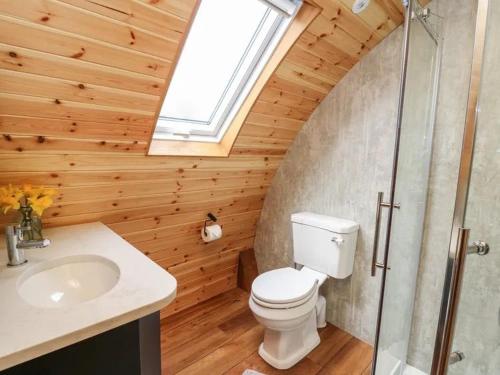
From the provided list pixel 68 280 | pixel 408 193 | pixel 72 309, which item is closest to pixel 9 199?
pixel 68 280

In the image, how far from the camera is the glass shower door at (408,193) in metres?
1.15

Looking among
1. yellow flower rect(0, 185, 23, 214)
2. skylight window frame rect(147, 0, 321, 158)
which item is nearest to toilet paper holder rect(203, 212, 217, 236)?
skylight window frame rect(147, 0, 321, 158)

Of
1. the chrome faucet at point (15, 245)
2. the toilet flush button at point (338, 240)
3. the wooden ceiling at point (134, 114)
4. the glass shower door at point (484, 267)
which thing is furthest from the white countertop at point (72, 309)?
the glass shower door at point (484, 267)

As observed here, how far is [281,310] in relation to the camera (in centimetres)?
162

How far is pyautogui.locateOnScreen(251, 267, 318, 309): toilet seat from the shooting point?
5.34 ft

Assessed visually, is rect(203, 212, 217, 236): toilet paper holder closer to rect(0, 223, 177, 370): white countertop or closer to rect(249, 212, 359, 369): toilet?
rect(249, 212, 359, 369): toilet

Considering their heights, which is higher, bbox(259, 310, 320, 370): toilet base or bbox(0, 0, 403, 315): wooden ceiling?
bbox(0, 0, 403, 315): wooden ceiling

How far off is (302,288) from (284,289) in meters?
0.11

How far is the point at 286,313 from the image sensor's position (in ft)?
5.32

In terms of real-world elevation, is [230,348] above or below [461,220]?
below

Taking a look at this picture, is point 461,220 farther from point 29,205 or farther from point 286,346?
point 29,205

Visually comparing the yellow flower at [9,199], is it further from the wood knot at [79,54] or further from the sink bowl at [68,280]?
the wood knot at [79,54]

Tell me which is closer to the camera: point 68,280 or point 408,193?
point 68,280

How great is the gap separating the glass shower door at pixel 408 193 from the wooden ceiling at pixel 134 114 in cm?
39
